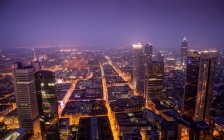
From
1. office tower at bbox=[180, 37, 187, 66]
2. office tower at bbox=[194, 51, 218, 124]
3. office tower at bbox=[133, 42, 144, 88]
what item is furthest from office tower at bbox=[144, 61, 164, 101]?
office tower at bbox=[180, 37, 187, 66]

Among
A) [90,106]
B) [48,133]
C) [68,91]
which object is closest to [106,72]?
[68,91]

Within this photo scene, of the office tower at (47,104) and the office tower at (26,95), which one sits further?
the office tower at (47,104)

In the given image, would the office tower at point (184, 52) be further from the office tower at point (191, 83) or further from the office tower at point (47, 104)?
the office tower at point (47, 104)

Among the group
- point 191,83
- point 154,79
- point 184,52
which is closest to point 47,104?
point 191,83

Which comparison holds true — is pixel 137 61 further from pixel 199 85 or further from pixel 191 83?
pixel 199 85

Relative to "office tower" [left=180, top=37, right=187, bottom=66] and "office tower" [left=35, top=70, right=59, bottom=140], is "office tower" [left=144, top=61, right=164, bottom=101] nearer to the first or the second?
"office tower" [left=35, top=70, right=59, bottom=140]

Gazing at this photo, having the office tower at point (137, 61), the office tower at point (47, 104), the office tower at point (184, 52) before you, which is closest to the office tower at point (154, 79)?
the office tower at point (137, 61)

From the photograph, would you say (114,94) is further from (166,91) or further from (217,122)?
(217,122)
